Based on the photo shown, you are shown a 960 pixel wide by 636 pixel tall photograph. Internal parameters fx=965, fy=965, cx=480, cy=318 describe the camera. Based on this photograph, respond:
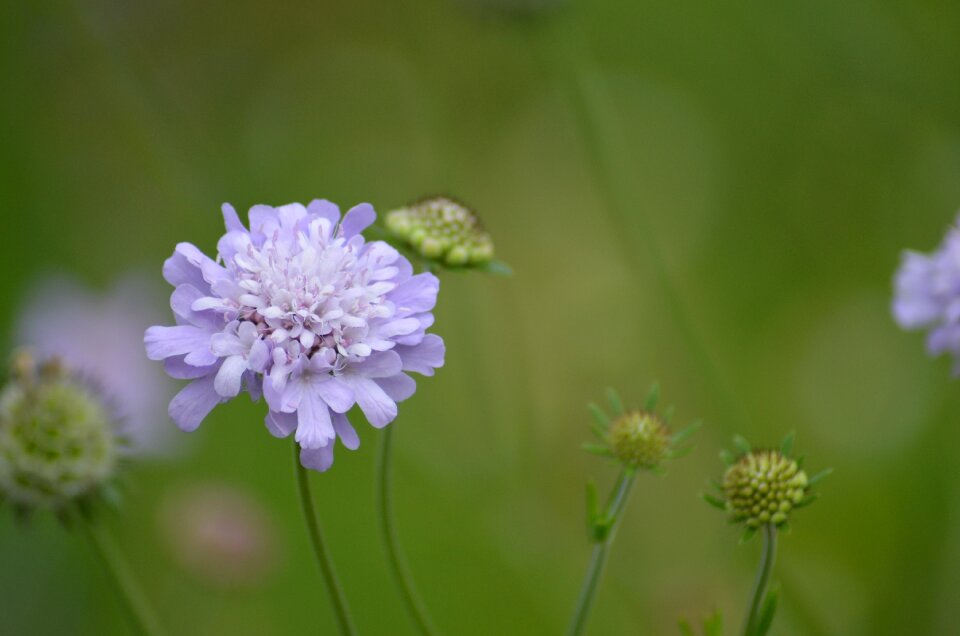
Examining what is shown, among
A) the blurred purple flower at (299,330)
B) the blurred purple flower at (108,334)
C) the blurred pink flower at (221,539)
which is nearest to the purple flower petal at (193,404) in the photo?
the blurred purple flower at (299,330)

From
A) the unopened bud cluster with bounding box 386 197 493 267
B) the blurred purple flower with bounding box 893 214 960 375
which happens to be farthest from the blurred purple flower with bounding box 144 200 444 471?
the blurred purple flower with bounding box 893 214 960 375

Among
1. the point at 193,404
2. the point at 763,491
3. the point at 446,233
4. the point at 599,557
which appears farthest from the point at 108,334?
the point at 763,491

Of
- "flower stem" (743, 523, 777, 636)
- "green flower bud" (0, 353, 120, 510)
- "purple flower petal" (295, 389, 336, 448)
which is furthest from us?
"green flower bud" (0, 353, 120, 510)

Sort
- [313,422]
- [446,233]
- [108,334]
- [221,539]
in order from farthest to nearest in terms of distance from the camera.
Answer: [108,334]
[221,539]
[446,233]
[313,422]

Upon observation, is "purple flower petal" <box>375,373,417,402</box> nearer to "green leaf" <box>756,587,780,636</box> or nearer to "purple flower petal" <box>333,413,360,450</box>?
"purple flower petal" <box>333,413,360,450</box>

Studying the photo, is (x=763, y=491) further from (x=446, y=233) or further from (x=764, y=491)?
(x=446, y=233)

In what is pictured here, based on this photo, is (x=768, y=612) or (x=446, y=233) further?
(x=446, y=233)

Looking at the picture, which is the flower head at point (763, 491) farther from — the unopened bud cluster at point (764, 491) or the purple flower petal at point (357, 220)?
the purple flower petal at point (357, 220)
